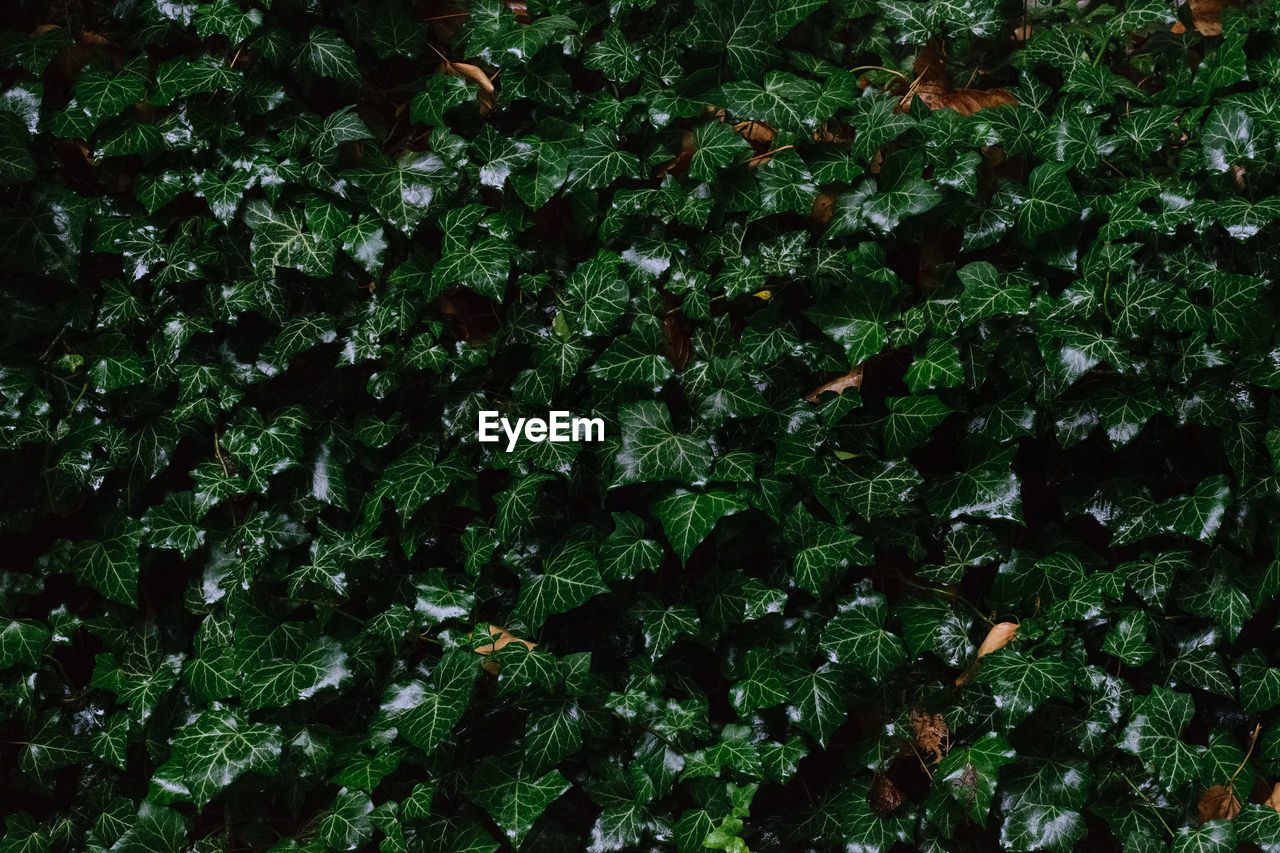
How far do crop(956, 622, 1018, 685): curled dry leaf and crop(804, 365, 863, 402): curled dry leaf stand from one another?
0.67 metres

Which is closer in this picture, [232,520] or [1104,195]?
[1104,195]

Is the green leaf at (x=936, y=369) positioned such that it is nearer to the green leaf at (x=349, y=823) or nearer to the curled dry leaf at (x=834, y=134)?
the curled dry leaf at (x=834, y=134)

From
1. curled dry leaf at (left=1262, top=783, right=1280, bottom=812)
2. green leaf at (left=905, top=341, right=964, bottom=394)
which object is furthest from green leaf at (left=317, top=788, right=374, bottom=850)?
curled dry leaf at (left=1262, top=783, right=1280, bottom=812)

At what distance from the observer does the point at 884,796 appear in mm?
2213

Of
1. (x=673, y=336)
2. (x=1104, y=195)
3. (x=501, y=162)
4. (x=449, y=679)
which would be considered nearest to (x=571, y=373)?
(x=673, y=336)

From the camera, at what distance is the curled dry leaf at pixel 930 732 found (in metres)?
2.19

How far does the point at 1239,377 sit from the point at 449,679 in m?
1.93

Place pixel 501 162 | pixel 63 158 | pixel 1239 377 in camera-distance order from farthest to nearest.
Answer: pixel 63 158, pixel 501 162, pixel 1239 377

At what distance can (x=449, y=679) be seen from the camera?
83.0 inches

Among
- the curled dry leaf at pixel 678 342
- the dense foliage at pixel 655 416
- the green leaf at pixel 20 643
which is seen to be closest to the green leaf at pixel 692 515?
the dense foliage at pixel 655 416

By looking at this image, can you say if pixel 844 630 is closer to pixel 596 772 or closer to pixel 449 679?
pixel 596 772

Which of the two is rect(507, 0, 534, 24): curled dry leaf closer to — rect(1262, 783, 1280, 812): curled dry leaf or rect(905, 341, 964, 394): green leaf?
rect(905, 341, 964, 394): green leaf

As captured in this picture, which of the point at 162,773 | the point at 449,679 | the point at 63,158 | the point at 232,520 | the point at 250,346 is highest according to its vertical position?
the point at 63,158

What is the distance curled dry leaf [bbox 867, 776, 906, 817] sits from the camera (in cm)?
220
